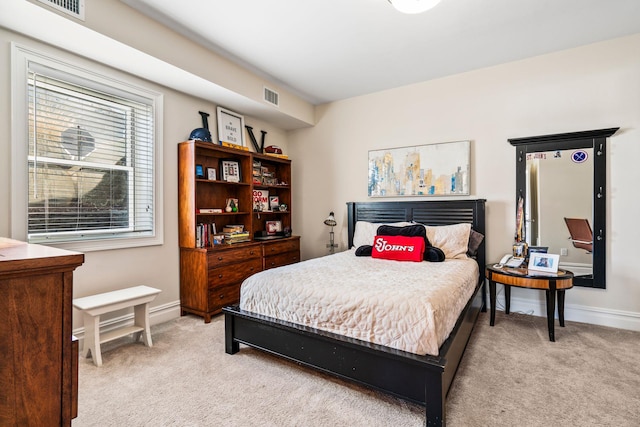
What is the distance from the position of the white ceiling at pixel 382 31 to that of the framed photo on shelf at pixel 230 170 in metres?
1.10

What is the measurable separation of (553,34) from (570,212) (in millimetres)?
1703

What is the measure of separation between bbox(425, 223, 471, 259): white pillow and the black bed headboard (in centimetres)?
25

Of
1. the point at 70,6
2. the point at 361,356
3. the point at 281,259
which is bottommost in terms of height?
the point at 361,356

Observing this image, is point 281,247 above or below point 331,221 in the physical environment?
below

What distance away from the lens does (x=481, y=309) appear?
3.42 meters

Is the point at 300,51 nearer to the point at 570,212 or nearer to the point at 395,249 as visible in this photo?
the point at 395,249

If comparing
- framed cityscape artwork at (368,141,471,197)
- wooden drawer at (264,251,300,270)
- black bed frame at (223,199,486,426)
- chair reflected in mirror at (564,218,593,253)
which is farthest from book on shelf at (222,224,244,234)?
chair reflected in mirror at (564,218,593,253)

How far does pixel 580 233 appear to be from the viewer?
3121mm

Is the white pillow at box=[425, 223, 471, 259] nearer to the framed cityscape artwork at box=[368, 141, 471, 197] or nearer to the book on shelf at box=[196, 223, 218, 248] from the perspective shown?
the framed cityscape artwork at box=[368, 141, 471, 197]

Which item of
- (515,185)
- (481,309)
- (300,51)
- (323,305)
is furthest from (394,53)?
(481,309)

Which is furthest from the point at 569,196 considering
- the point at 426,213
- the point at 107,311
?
the point at 107,311

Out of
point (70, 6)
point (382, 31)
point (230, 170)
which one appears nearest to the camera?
point (70, 6)

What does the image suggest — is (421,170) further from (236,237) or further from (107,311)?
(107,311)

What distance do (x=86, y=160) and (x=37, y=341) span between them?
2.51 m
